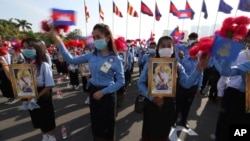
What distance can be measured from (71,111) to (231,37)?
17.7 feet

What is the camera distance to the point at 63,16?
2.36 meters

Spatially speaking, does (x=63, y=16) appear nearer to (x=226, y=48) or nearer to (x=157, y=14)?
(x=226, y=48)

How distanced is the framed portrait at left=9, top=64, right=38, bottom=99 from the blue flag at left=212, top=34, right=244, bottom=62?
2.47m

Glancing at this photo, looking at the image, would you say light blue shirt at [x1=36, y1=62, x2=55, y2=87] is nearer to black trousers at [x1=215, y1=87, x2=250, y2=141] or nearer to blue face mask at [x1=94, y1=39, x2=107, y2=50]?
blue face mask at [x1=94, y1=39, x2=107, y2=50]

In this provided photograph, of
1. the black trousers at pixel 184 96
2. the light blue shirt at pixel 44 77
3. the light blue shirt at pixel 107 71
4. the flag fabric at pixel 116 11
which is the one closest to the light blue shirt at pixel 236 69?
the light blue shirt at pixel 107 71

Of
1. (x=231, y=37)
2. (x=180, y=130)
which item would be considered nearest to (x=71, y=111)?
(x=180, y=130)

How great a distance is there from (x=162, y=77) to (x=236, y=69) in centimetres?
79

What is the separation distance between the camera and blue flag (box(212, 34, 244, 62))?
1.86m

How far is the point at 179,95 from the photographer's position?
474 cm

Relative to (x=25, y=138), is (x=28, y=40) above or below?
above

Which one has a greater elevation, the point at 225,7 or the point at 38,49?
the point at 225,7

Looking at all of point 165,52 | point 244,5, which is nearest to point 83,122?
point 165,52

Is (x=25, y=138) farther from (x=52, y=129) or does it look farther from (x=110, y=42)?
(x=110, y=42)

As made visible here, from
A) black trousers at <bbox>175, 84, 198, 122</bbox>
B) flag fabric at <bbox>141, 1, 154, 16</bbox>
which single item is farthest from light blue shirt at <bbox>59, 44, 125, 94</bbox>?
flag fabric at <bbox>141, 1, 154, 16</bbox>
